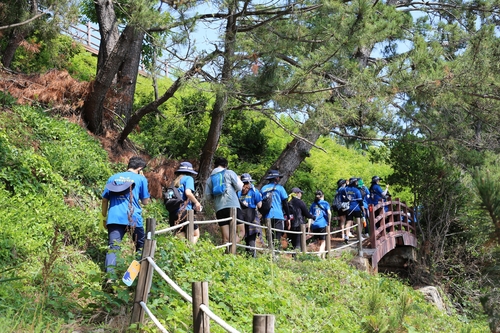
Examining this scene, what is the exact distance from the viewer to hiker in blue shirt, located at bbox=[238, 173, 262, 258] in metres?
10.7

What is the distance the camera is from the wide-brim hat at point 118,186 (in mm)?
7152

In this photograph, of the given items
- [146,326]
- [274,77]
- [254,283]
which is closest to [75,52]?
[274,77]

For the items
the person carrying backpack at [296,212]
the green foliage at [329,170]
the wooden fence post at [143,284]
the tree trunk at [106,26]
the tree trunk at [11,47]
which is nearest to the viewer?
the wooden fence post at [143,284]

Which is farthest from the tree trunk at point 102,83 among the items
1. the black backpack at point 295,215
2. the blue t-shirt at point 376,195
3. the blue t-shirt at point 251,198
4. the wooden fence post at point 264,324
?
the wooden fence post at point 264,324

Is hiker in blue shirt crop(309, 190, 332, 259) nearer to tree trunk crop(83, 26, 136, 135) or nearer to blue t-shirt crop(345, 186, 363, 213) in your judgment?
blue t-shirt crop(345, 186, 363, 213)

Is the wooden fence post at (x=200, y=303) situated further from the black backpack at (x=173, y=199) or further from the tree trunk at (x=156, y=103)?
the tree trunk at (x=156, y=103)

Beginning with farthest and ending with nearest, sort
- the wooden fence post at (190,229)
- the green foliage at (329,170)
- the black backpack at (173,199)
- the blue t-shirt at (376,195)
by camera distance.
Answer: the green foliage at (329,170) → the blue t-shirt at (376,195) → the black backpack at (173,199) → the wooden fence post at (190,229)

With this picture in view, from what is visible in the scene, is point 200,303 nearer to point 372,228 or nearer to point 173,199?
point 173,199

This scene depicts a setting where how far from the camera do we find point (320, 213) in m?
13.8

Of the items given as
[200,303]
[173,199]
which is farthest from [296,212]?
[200,303]

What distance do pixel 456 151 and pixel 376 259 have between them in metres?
3.35

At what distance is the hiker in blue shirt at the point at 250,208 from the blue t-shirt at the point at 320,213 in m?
3.05

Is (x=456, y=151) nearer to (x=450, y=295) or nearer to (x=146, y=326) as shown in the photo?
(x=450, y=295)

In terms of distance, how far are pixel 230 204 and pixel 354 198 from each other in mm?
6381
